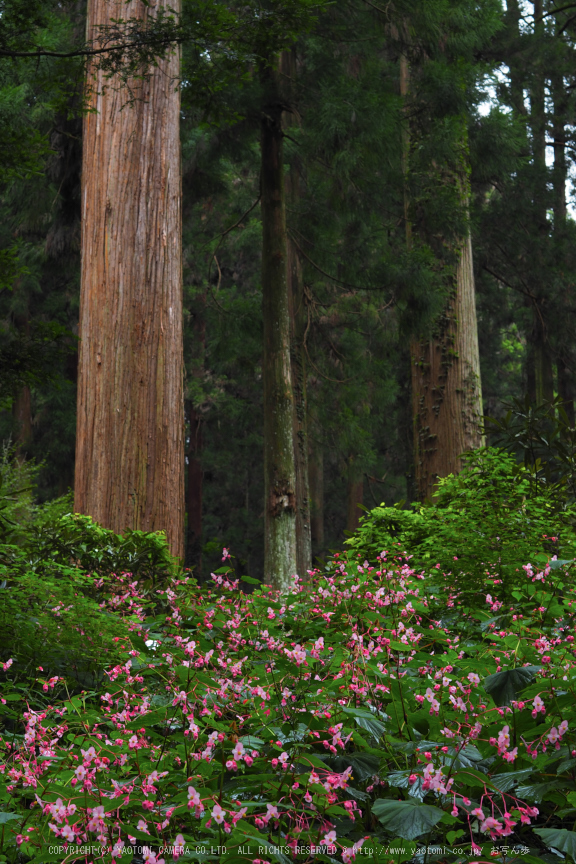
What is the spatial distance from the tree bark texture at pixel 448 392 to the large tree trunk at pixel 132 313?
4.00 m

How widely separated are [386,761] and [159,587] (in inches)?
105

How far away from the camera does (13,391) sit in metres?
6.55

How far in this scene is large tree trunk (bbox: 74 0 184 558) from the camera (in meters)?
5.78

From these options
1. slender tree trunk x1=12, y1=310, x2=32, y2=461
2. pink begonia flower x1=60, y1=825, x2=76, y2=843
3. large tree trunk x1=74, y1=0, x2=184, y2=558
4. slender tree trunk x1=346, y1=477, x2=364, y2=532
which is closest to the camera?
pink begonia flower x1=60, y1=825, x2=76, y2=843

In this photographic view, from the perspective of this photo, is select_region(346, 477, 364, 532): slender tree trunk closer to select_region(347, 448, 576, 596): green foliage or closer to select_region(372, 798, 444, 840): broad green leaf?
select_region(347, 448, 576, 596): green foliage

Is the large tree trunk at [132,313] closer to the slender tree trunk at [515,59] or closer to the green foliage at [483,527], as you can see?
the green foliage at [483,527]

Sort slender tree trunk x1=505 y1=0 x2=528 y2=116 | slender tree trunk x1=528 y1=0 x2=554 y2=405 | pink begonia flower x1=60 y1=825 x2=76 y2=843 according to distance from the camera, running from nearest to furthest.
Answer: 1. pink begonia flower x1=60 y1=825 x2=76 y2=843
2. slender tree trunk x1=505 y1=0 x2=528 y2=116
3. slender tree trunk x1=528 y1=0 x2=554 y2=405

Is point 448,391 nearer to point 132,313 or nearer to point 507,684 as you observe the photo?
point 132,313

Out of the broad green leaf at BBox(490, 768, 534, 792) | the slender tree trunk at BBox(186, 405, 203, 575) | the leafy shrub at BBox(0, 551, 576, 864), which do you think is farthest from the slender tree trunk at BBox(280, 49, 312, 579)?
the broad green leaf at BBox(490, 768, 534, 792)

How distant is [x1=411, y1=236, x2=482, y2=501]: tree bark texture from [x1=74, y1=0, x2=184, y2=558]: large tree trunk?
400 centimetres

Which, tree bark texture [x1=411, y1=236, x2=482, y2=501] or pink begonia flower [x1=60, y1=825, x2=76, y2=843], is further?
tree bark texture [x1=411, y1=236, x2=482, y2=501]

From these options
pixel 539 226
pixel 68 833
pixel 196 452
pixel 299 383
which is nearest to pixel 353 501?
pixel 196 452

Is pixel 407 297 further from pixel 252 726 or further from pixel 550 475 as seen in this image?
pixel 252 726

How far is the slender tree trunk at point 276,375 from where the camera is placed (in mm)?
9031
